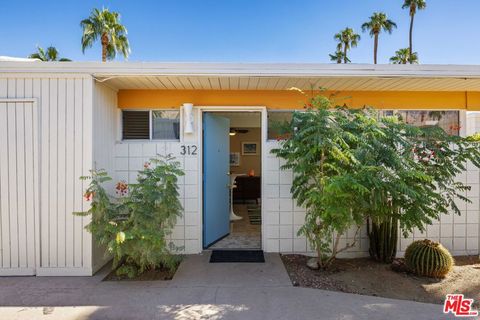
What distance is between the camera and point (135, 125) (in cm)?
446

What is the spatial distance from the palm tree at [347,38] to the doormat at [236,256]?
14.3 metres

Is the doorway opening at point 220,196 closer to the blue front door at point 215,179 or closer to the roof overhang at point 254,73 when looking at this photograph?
the blue front door at point 215,179

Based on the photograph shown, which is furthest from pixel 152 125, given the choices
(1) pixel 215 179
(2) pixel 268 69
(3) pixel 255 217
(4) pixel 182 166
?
(3) pixel 255 217

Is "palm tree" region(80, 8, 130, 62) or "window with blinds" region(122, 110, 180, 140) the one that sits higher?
"palm tree" region(80, 8, 130, 62)

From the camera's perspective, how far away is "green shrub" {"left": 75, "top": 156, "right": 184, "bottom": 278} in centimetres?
320

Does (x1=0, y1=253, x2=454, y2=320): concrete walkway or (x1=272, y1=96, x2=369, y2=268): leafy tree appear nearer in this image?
(x1=0, y1=253, x2=454, y2=320): concrete walkway

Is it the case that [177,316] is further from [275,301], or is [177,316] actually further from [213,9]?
[213,9]

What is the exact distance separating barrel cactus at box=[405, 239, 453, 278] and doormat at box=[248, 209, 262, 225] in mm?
3235

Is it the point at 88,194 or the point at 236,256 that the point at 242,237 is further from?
the point at 88,194

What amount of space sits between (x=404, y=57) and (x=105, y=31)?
1537 centimetres

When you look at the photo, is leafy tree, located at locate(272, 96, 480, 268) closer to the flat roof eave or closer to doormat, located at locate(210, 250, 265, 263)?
the flat roof eave

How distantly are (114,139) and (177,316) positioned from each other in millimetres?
2913

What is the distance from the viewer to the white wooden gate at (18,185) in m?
3.56

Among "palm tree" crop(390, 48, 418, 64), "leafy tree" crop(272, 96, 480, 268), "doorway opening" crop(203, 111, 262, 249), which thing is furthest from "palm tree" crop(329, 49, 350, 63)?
"leafy tree" crop(272, 96, 480, 268)
